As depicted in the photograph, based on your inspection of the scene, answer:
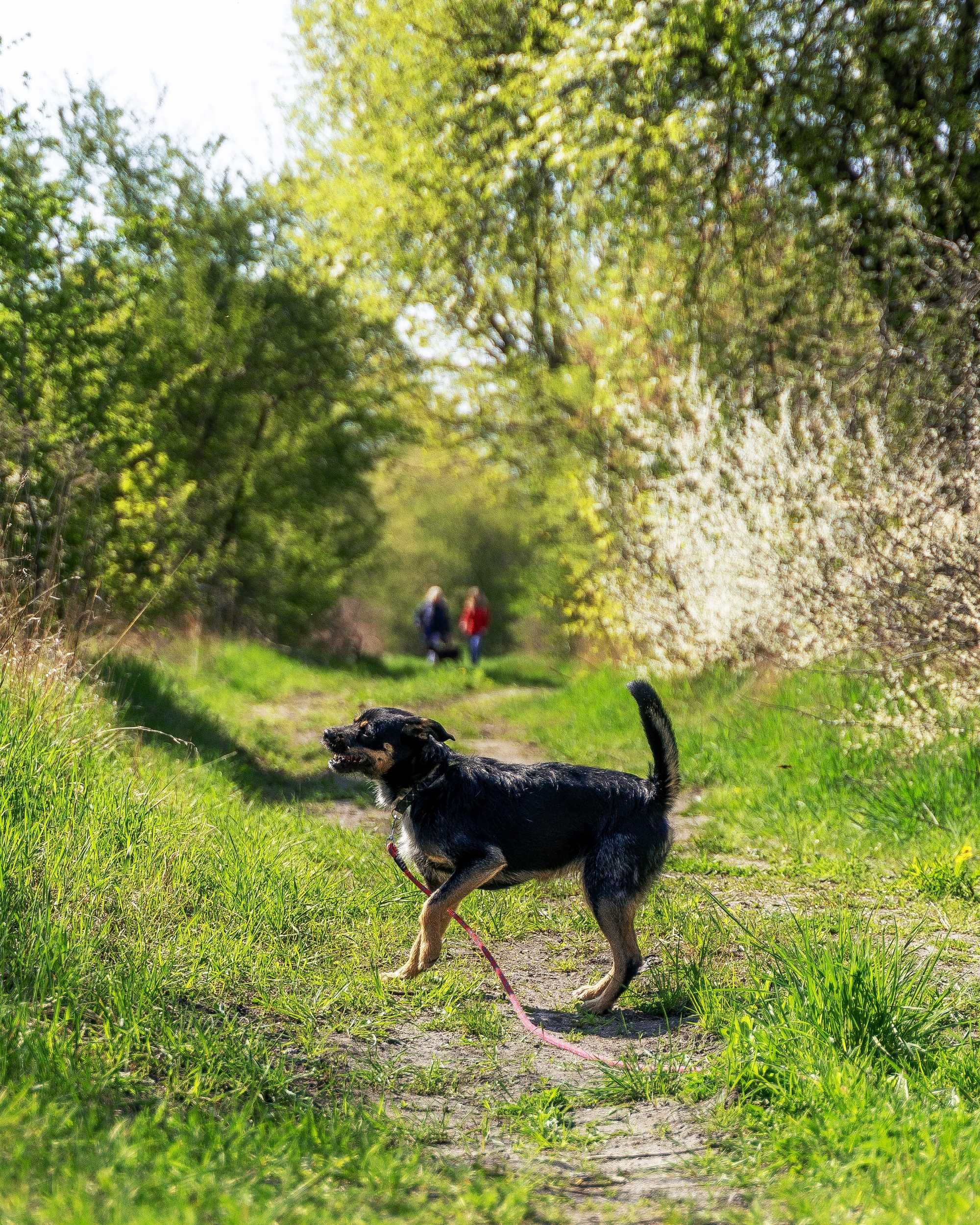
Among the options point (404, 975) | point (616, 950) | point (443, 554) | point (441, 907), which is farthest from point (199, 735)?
point (443, 554)

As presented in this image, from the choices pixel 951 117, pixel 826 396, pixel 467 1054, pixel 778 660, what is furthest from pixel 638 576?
pixel 467 1054

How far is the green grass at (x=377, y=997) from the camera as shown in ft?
9.20

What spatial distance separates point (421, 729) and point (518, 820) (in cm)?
63

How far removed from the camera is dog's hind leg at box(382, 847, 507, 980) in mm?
4586

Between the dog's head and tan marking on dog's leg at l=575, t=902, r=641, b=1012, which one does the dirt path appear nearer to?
tan marking on dog's leg at l=575, t=902, r=641, b=1012

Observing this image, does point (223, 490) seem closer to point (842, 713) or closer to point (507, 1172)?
point (842, 713)

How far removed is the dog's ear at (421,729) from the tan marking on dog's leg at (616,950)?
3.54ft

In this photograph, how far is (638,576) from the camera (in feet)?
44.1

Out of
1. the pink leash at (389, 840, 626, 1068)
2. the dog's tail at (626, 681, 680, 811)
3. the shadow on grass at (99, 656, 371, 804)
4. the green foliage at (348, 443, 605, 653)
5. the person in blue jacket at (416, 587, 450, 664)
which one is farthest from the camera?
the green foliage at (348, 443, 605, 653)

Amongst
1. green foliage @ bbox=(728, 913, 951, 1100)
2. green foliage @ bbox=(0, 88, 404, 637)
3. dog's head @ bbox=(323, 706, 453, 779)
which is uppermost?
green foliage @ bbox=(0, 88, 404, 637)

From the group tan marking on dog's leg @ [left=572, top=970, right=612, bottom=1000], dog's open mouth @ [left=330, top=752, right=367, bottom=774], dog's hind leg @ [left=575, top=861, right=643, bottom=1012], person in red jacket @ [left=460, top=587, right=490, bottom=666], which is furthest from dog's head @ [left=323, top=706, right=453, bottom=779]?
person in red jacket @ [left=460, top=587, right=490, bottom=666]

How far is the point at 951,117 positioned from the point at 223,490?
591 inches

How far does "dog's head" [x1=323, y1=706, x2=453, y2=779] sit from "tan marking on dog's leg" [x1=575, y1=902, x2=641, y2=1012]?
3.71ft

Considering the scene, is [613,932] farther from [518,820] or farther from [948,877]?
[948,877]
